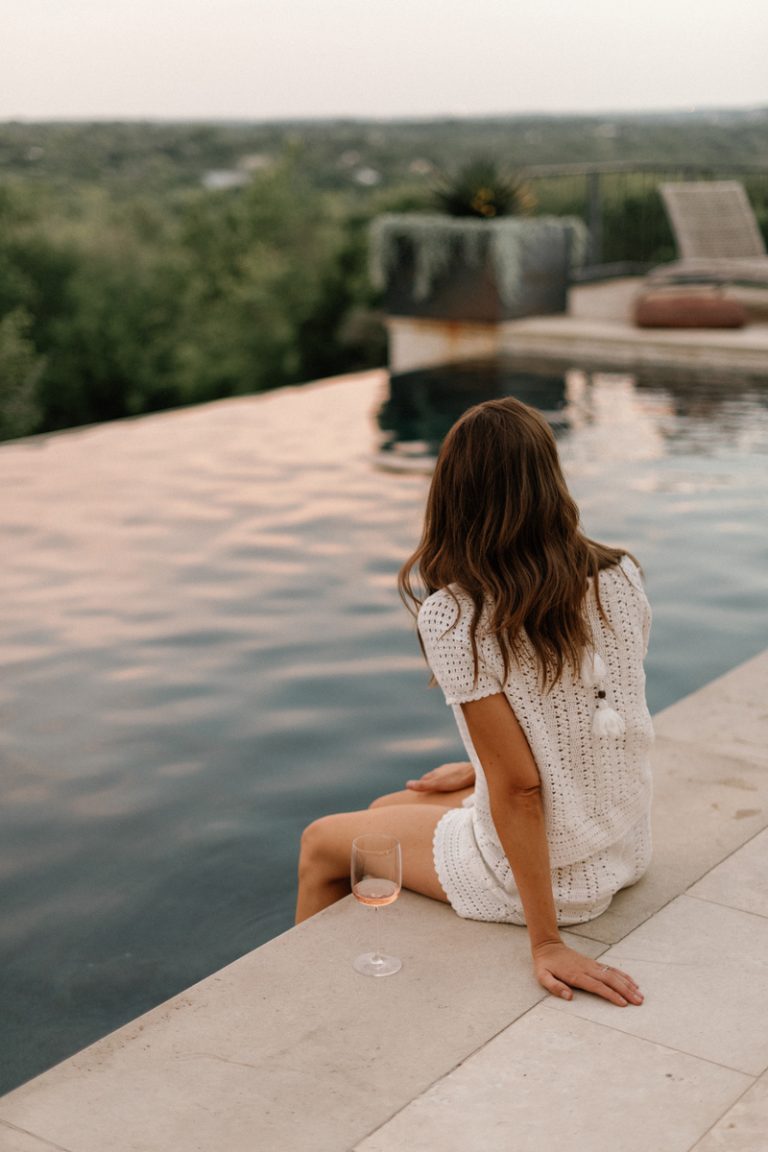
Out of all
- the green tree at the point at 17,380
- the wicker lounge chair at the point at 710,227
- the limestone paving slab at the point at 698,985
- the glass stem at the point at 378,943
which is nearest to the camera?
the limestone paving slab at the point at 698,985

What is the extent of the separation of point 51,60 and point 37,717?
3686cm

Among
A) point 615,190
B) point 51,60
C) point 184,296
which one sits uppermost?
point 51,60

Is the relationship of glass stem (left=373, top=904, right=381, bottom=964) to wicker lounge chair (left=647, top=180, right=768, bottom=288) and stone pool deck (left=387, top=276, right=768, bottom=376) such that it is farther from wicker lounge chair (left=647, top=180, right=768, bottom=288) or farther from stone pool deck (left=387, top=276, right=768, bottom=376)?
wicker lounge chair (left=647, top=180, right=768, bottom=288)

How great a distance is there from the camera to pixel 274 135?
156 feet

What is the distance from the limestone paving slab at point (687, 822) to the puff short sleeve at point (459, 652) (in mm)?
588

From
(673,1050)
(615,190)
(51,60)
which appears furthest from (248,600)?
(51,60)

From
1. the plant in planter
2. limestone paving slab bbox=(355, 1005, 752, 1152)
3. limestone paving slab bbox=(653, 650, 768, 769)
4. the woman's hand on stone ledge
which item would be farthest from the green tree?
limestone paving slab bbox=(355, 1005, 752, 1152)

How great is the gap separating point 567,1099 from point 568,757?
0.58m

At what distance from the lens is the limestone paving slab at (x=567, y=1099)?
1.87 meters

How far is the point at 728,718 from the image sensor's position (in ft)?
11.8

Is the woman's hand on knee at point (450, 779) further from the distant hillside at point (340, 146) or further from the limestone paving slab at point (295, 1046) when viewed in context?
the distant hillside at point (340, 146)

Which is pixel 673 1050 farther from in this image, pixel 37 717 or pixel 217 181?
pixel 217 181

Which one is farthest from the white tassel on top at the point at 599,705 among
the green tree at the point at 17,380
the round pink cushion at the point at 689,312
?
the green tree at the point at 17,380

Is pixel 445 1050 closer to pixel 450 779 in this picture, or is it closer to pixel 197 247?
pixel 450 779
